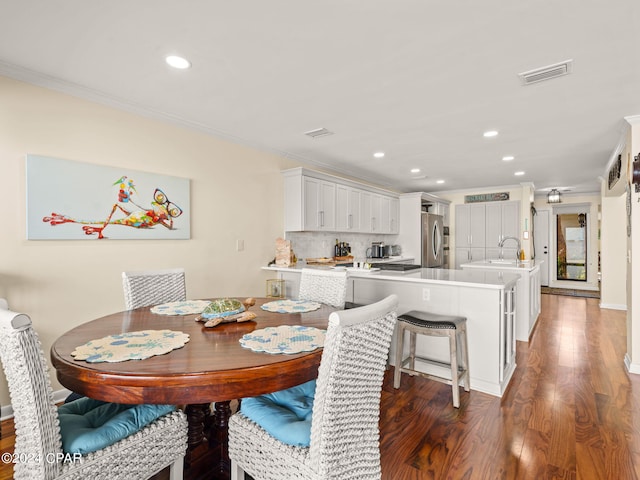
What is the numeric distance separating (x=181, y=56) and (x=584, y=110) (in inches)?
125

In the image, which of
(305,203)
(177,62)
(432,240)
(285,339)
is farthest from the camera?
(432,240)

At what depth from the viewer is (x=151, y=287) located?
2.43 m

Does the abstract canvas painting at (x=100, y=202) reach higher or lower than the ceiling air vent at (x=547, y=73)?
lower

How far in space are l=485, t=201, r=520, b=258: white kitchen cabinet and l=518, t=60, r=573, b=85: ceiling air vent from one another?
501 centimetres

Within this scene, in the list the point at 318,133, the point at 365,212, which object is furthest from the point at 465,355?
the point at 365,212

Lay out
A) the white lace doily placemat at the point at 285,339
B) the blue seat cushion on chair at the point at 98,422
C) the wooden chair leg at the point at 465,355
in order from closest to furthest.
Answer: the blue seat cushion on chair at the point at 98,422, the white lace doily placemat at the point at 285,339, the wooden chair leg at the point at 465,355

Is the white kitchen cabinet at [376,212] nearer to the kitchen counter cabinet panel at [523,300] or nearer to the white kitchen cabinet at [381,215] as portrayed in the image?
the white kitchen cabinet at [381,215]

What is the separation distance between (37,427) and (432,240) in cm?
647

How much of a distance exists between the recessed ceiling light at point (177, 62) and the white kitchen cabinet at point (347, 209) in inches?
118

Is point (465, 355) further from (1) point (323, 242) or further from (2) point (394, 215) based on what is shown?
(2) point (394, 215)

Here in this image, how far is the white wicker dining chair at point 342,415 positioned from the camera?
1.11 metres

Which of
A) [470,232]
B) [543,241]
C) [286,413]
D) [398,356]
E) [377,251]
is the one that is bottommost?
[398,356]

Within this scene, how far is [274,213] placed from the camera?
13.9 ft

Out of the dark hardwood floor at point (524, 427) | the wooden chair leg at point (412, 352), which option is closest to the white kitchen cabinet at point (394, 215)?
the dark hardwood floor at point (524, 427)
